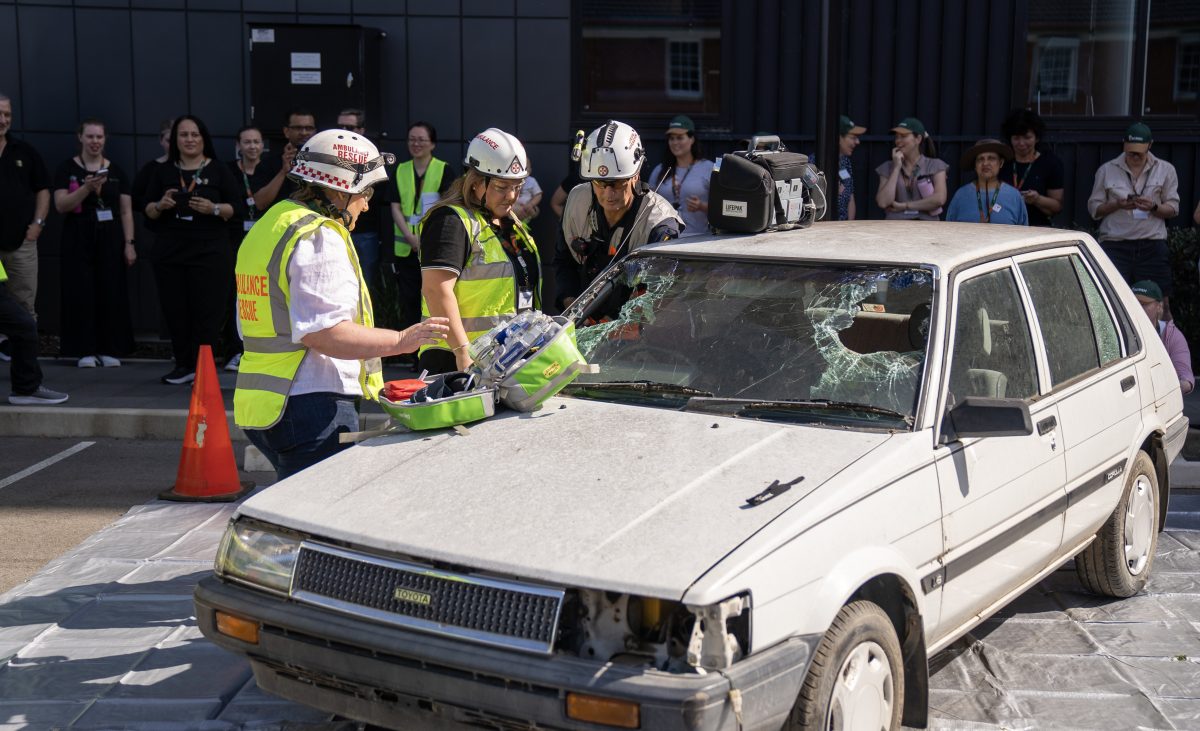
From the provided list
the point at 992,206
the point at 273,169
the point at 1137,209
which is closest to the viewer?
the point at 992,206

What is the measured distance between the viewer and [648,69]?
12211mm

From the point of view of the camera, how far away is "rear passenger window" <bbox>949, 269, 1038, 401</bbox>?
4.62 meters

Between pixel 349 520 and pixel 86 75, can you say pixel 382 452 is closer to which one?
pixel 349 520

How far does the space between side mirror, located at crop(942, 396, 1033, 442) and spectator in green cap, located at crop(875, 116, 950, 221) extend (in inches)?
263

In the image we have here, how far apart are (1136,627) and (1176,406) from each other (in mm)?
1143

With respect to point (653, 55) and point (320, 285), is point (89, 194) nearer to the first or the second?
point (653, 55)

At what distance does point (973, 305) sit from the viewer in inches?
188

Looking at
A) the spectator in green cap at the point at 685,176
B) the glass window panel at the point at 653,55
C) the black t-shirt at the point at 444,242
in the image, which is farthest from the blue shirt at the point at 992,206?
the black t-shirt at the point at 444,242

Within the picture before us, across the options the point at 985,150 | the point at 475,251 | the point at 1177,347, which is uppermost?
the point at 985,150

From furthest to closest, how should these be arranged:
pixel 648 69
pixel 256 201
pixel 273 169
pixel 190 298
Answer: pixel 648 69 → pixel 273 169 → pixel 256 201 → pixel 190 298

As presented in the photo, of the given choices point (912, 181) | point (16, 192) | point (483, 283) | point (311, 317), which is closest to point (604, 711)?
point (311, 317)

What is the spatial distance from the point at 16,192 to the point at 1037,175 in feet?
25.9

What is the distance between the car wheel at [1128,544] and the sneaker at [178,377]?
23.3ft

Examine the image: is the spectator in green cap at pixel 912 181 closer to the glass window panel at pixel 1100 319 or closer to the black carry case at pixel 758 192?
the glass window panel at pixel 1100 319
